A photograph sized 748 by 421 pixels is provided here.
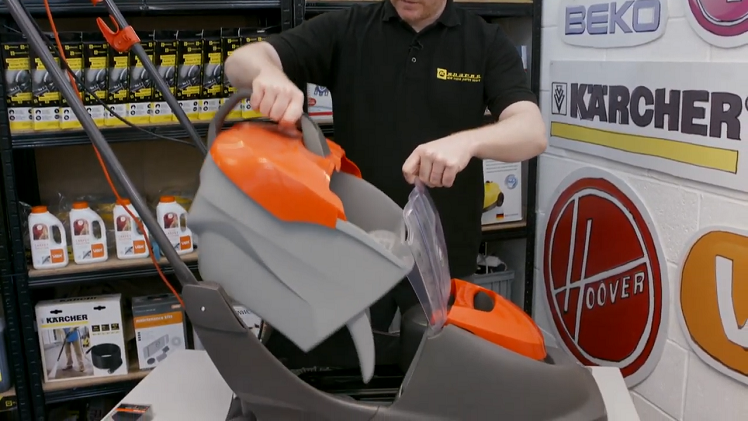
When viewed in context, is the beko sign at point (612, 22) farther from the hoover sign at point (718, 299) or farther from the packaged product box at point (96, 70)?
the packaged product box at point (96, 70)

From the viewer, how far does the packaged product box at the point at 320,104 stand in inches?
85.6

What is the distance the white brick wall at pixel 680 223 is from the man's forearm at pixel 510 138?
56cm

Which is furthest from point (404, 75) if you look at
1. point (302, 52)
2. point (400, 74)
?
point (302, 52)

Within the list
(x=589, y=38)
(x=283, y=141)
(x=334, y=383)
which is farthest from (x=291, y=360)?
(x=589, y=38)

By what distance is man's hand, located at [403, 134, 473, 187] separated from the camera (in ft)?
3.39

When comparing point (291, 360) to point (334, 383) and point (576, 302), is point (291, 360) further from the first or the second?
point (576, 302)

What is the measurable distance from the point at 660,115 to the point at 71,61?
1663 millimetres

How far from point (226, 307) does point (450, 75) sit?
2.98 ft

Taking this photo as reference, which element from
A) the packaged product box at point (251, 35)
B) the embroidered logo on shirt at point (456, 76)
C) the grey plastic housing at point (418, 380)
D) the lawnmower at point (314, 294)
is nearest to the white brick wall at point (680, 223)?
the embroidered logo on shirt at point (456, 76)

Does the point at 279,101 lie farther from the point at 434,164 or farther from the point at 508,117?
the point at 508,117

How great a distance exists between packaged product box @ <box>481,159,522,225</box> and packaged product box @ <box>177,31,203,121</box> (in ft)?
3.36

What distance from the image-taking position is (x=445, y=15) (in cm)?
159

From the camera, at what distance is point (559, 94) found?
2.18 m

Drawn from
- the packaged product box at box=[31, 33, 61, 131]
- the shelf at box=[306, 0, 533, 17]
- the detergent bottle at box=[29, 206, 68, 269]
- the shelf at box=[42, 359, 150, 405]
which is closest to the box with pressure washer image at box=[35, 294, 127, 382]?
the shelf at box=[42, 359, 150, 405]
